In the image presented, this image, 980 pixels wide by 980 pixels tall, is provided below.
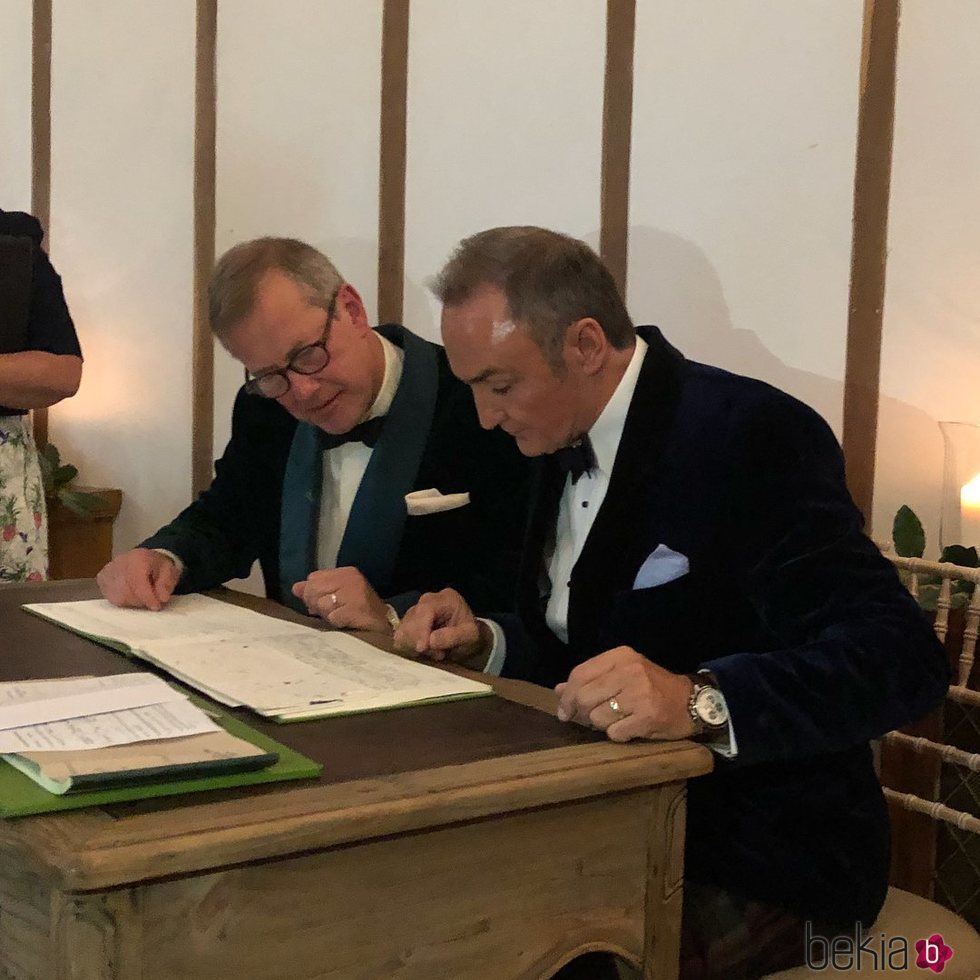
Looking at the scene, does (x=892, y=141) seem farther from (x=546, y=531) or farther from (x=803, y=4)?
(x=546, y=531)

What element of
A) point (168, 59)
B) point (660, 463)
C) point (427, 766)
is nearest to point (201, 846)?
point (427, 766)

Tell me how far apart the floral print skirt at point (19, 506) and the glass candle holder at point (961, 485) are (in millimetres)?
1852

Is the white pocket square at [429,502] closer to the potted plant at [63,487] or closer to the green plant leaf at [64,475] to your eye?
the potted plant at [63,487]

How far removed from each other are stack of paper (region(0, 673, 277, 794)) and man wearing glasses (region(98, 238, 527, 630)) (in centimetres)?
63

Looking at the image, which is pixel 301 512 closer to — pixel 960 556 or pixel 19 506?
pixel 19 506

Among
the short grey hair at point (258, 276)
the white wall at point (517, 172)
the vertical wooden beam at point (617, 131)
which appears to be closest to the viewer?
the short grey hair at point (258, 276)

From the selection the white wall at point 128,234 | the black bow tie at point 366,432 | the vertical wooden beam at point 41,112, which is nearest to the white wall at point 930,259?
the black bow tie at point 366,432

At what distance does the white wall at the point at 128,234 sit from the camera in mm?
3826

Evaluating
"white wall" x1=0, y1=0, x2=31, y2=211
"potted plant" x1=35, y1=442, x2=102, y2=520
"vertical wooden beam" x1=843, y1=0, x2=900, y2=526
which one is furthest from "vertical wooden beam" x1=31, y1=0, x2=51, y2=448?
"vertical wooden beam" x1=843, y1=0, x2=900, y2=526

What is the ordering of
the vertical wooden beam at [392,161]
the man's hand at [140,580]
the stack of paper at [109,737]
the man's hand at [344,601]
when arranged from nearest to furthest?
1. the stack of paper at [109,737]
2. the man's hand at [344,601]
3. the man's hand at [140,580]
4. the vertical wooden beam at [392,161]

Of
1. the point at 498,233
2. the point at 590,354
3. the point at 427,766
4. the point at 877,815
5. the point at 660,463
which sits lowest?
the point at 877,815

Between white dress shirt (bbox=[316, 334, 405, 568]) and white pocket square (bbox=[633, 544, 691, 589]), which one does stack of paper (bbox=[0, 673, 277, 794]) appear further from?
white dress shirt (bbox=[316, 334, 405, 568])

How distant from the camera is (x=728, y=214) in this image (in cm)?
252

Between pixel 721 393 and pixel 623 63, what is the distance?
5.08 ft
